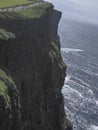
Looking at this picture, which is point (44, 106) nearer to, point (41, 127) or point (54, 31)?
point (41, 127)

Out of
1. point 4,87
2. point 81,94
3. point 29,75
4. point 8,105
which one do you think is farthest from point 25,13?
point 81,94

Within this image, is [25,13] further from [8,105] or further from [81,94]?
[81,94]

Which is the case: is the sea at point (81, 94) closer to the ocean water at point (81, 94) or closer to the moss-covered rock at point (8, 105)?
the ocean water at point (81, 94)

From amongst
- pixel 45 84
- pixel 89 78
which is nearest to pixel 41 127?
pixel 45 84

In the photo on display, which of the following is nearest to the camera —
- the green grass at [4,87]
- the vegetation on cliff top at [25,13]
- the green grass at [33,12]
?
the green grass at [4,87]

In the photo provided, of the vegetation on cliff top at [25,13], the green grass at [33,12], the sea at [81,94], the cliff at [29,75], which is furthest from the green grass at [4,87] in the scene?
the sea at [81,94]

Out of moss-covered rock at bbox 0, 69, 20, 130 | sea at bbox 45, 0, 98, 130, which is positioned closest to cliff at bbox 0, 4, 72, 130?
moss-covered rock at bbox 0, 69, 20, 130

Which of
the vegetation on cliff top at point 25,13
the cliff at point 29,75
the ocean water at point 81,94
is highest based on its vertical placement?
the vegetation on cliff top at point 25,13

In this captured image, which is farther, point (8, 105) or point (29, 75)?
point (29, 75)

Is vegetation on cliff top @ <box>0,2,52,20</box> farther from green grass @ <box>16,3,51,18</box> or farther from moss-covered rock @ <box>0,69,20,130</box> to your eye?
moss-covered rock @ <box>0,69,20,130</box>

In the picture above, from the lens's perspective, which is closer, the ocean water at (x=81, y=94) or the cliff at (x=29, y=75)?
the cliff at (x=29, y=75)
